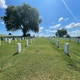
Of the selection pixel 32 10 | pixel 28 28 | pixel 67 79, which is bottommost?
pixel 67 79

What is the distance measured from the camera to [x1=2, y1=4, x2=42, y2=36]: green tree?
48.4m

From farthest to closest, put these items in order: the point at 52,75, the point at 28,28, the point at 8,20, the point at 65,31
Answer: the point at 65,31 < the point at 28,28 < the point at 8,20 < the point at 52,75

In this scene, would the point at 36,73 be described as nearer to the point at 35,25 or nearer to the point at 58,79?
the point at 58,79

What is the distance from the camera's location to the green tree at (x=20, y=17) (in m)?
48.4

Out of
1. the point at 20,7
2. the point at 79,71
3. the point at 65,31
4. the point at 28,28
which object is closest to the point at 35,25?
the point at 28,28

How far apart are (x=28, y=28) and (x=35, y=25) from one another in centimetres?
390

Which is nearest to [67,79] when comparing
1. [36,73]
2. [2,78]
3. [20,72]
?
[36,73]

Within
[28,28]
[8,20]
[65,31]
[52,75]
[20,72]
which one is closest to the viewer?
[52,75]

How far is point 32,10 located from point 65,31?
79.8m

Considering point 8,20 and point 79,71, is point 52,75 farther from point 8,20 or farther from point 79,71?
point 8,20

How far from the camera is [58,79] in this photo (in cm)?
481

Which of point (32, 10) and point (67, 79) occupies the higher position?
point (32, 10)

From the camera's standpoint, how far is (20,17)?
1938 inches

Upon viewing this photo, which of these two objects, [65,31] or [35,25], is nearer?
[35,25]
